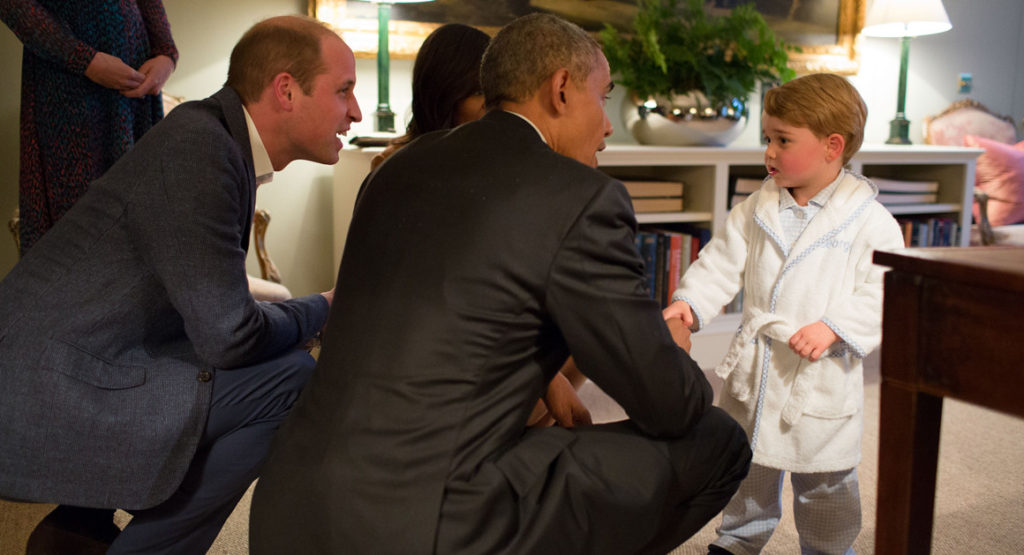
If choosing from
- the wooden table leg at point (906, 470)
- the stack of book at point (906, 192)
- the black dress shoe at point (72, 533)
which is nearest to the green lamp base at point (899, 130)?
the stack of book at point (906, 192)

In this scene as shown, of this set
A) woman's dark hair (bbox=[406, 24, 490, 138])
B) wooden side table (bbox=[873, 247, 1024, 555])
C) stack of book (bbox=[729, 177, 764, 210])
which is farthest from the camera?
stack of book (bbox=[729, 177, 764, 210])

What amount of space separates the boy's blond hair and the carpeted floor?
0.73 m

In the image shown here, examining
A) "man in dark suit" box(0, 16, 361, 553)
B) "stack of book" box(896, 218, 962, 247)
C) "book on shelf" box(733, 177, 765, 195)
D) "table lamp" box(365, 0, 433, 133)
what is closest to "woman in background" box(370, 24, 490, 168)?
"man in dark suit" box(0, 16, 361, 553)

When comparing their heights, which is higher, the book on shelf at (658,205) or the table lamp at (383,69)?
the table lamp at (383,69)

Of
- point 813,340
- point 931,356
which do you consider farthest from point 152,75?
point 931,356

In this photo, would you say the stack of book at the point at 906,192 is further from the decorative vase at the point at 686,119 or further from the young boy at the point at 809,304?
the young boy at the point at 809,304

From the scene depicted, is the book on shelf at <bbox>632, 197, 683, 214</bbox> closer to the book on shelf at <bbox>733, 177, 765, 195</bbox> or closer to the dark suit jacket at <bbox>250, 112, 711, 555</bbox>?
the book on shelf at <bbox>733, 177, 765, 195</bbox>

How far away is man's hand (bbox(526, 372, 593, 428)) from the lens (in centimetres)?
158

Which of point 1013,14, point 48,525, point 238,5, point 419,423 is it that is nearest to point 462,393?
point 419,423

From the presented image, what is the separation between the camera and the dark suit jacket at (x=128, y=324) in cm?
128

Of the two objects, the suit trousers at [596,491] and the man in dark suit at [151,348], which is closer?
the suit trousers at [596,491]

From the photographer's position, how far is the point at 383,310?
1068mm

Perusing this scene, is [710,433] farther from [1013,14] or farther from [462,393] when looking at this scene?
[1013,14]

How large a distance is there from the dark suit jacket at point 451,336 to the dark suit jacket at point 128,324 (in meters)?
0.28
